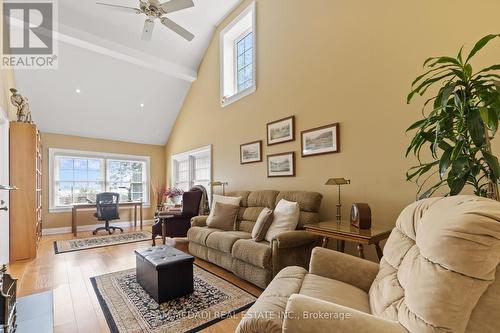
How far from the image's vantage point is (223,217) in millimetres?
3625

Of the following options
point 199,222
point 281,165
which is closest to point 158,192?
point 199,222

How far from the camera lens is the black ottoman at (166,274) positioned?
7.30 ft

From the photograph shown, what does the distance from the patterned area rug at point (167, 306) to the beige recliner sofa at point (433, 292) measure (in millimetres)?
962

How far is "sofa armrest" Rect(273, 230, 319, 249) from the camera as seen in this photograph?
7.91 feet

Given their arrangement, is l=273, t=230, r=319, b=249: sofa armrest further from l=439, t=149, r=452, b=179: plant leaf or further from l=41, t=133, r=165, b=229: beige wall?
l=41, t=133, r=165, b=229: beige wall

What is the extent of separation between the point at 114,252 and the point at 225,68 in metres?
3.88

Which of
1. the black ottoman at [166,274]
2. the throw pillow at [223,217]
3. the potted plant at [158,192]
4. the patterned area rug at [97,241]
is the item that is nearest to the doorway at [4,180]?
the patterned area rug at [97,241]

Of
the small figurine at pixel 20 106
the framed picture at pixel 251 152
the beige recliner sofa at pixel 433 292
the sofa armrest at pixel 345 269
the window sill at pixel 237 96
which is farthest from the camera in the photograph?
the window sill at pixel 237 96

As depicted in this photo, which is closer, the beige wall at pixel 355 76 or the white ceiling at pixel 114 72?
the beige wall at pixel 355 76

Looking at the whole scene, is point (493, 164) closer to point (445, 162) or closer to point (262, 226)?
point (445, 162)

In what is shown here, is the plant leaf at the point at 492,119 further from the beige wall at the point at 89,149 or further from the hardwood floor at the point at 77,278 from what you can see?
the beige wall at the point at 89,149

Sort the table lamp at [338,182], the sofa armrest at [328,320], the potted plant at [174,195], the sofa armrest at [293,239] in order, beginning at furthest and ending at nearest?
the potted plant at [174,195], the table lamp at [338,182], the sofa armrest at [293,239], the sofa armrest at [328,320]

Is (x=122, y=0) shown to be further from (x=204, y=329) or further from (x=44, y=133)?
(x=204, y=329)

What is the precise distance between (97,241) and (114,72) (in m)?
3.45
